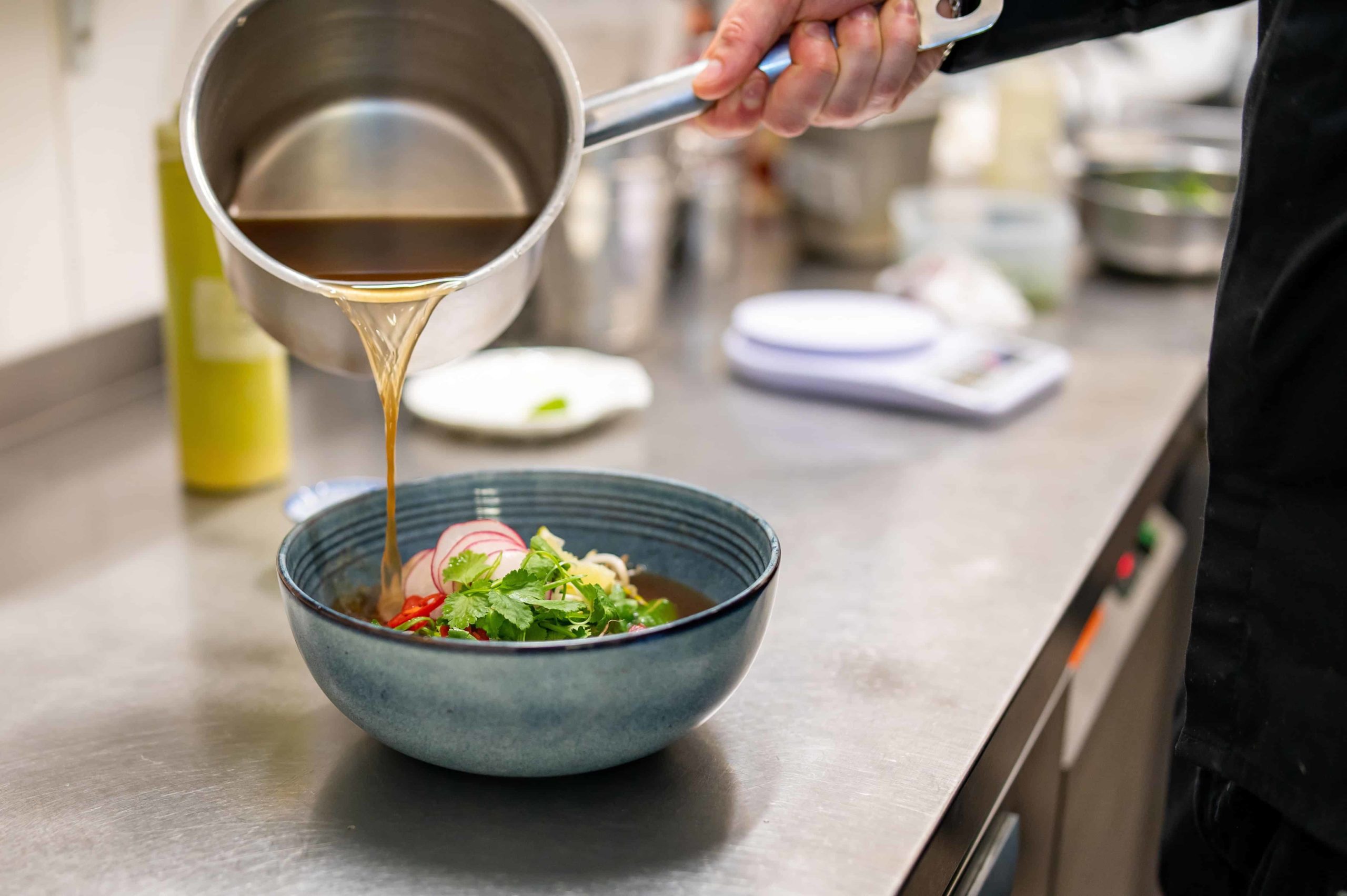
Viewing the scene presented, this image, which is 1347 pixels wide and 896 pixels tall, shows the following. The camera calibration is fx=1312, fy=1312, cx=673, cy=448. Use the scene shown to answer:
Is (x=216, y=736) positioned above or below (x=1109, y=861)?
above

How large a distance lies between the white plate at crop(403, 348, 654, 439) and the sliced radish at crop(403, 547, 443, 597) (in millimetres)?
522

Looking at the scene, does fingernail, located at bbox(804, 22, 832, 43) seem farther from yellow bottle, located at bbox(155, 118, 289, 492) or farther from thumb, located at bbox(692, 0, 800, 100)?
yellow bottle, located at bbox(155, 118, 289, 492)

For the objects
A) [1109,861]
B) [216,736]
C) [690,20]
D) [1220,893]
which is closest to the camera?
[216,736]

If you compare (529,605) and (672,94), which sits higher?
(672,94)

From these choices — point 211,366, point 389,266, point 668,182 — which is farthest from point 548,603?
point 668,182

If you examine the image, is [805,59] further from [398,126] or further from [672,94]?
[398,126]

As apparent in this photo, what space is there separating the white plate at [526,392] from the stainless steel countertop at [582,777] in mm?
31

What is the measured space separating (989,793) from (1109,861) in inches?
27.6

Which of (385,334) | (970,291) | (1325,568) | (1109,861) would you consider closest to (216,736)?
(385,334)

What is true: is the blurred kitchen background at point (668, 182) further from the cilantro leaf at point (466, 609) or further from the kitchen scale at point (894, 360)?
the cilantro leaf at point (466, 609)

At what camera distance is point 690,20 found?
234 cm

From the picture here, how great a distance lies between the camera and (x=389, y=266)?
0.97m

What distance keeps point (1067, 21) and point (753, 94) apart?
0.83 feet

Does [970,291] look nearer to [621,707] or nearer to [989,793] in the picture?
[989,793]
